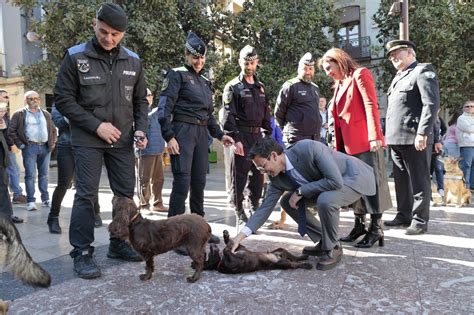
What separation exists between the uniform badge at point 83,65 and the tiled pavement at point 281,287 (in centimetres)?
166

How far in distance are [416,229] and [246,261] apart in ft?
7.49

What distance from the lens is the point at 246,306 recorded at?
106 inches

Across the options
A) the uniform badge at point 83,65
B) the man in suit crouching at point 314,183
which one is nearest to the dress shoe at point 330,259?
the man in suit crouching at point 314,183

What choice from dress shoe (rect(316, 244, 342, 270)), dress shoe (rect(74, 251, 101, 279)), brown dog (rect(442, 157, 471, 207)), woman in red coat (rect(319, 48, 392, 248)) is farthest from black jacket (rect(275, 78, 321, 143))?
brown dog (rect(442, 157, 471, 207))

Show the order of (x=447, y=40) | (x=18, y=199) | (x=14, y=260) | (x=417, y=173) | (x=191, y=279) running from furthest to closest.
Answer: (x=447, y=40) < (x=18, y=199) < (x=417, y=173) < (x=191, y=279) < (x=14, y=260)

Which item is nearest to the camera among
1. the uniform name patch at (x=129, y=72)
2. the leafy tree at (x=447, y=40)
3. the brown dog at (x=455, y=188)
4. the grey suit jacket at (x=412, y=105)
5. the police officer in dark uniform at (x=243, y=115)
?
the uniform name patch at (x=129, y=72)

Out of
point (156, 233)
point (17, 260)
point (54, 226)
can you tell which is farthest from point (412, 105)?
point (54, 226)

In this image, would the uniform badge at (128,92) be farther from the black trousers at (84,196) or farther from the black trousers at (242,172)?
the black trousers at (242,172)

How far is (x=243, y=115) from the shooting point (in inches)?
190

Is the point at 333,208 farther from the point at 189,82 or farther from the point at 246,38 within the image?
the point at 246,38

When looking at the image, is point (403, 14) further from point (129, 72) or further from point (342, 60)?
point (129, 72)

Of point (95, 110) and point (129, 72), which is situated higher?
point (129, 72)

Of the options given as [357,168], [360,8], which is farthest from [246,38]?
[357,168]

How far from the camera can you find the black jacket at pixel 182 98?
12.9ft
